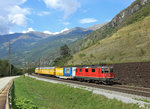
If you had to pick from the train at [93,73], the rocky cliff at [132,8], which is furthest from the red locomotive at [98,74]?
the rocky cliff at [132,8]

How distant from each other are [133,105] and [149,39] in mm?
37239

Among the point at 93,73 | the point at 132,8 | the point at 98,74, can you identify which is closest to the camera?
the point at 98,74

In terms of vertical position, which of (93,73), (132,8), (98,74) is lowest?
(98,74)

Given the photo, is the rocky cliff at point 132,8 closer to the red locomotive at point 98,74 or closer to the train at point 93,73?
the train at point 93,73

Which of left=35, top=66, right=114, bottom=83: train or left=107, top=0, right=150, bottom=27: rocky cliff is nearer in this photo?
left=35, top=66, right=114, bottom=83: train

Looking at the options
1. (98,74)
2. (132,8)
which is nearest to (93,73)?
(98,74)

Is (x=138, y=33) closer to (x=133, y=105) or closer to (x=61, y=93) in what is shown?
(x=61, y=93)

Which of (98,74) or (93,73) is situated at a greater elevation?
(93,73)

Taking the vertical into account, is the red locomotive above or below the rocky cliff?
below

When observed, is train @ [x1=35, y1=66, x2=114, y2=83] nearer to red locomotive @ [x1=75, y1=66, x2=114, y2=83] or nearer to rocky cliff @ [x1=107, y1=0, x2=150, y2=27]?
red locomotive @ [x1=75, y1=66, x2=114, y2=83]

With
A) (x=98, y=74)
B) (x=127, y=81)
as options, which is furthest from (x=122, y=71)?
(x=98, y=74)

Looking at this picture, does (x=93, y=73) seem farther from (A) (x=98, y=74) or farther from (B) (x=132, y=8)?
(B) (x=132, y=8)

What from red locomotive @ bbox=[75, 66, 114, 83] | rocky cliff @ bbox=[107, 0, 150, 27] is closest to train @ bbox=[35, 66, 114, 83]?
red locomotive @ bbox=[75, 66, 114, 83]

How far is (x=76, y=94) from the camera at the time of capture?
21938 millimetres
